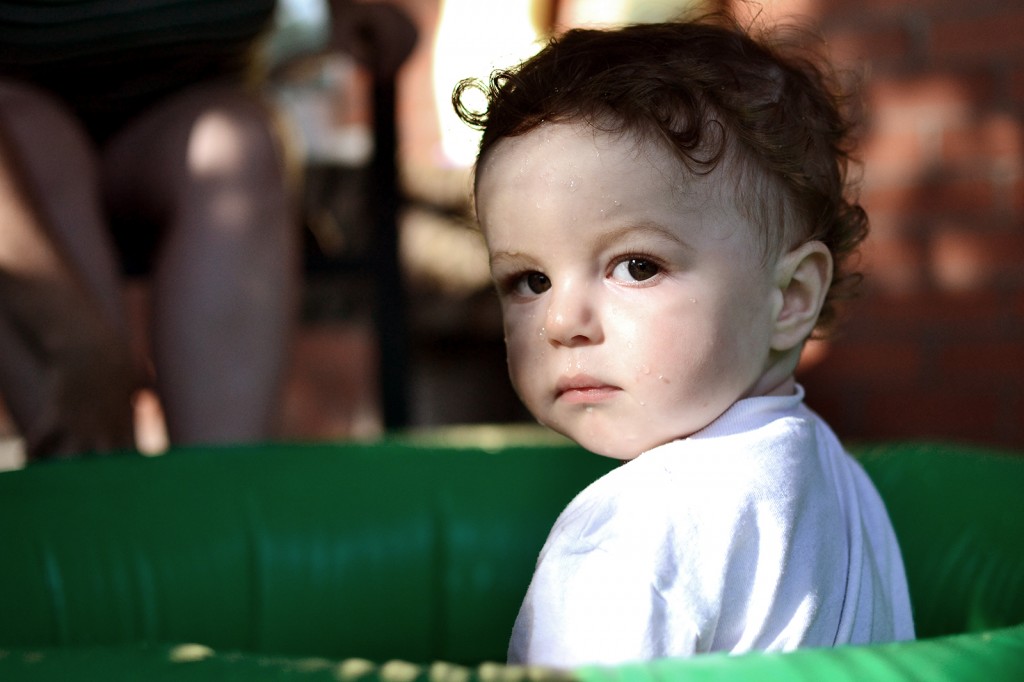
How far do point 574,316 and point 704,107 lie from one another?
0.18m

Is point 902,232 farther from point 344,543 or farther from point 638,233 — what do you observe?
point 638,233

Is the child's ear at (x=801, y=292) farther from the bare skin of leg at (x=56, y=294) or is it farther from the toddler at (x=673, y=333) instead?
the bare skin of leg at (x=56, y=294)

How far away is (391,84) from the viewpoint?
2062 mm

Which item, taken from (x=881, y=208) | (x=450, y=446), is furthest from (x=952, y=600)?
(x=881, y=208)

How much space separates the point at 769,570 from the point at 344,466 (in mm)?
725

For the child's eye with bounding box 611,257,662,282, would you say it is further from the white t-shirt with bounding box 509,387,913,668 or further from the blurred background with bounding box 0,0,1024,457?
the blurred background with bounding box 0,0,1024,457

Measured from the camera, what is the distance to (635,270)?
30.6 inches

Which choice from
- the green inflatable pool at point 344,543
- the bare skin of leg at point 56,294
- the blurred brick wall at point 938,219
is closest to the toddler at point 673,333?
the green inflatable pool at point 344,543

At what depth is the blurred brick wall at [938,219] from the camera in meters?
2.18

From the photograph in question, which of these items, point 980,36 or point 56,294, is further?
point 980,36

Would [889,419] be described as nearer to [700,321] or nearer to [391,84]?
[391,84]

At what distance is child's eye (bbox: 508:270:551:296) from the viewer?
2.71 feet

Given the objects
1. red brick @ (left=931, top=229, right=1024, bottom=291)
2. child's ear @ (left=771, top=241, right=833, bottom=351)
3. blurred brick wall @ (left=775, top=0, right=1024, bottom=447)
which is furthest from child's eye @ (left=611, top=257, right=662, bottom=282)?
red brick @ (left=931, top=229, right=1024, bottom=291)

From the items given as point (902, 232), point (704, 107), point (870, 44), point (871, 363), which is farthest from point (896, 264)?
point (704, 107)
